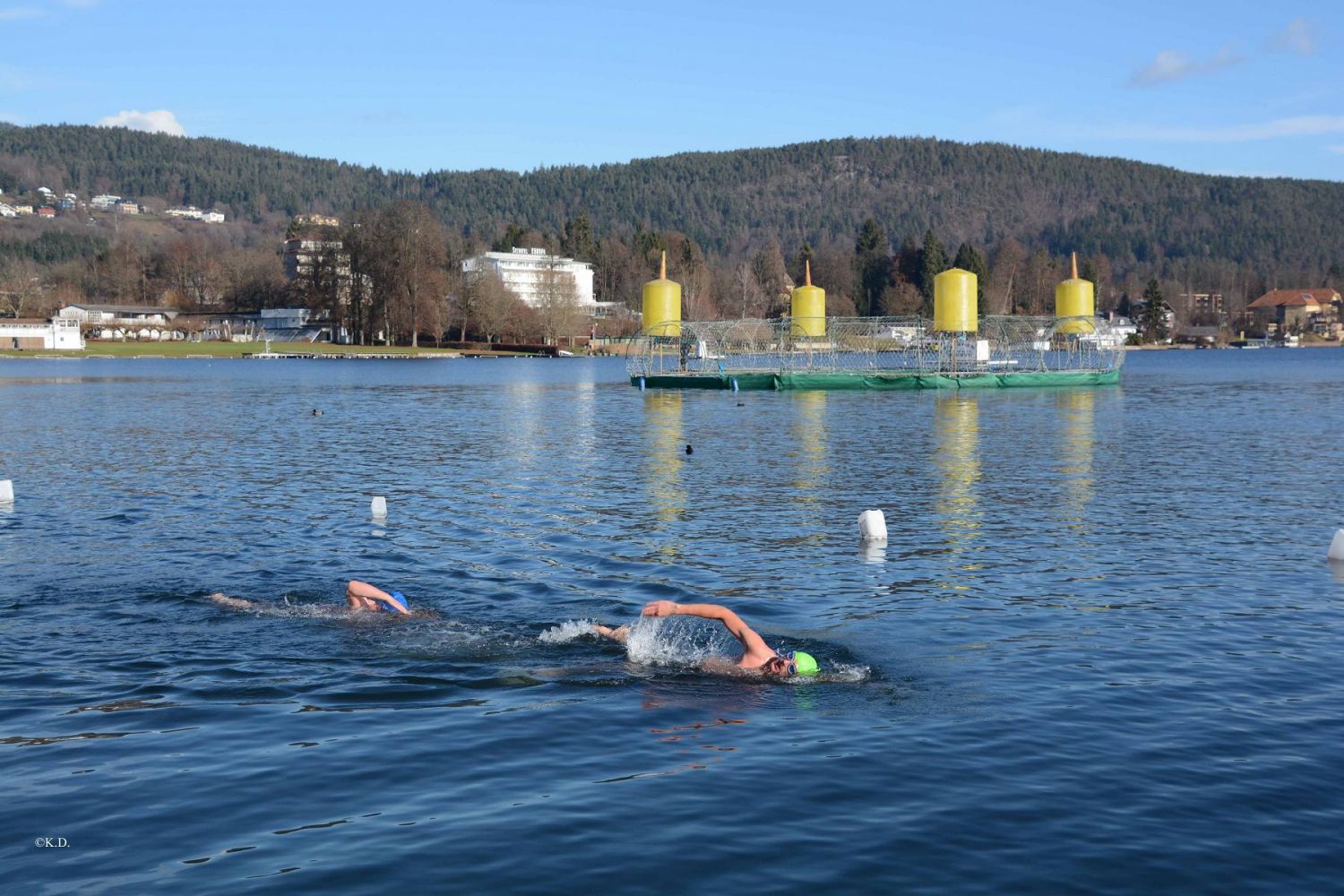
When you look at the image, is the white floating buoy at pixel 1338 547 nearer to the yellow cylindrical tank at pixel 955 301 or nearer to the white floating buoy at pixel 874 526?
the white floating buoy at pixel 874 526

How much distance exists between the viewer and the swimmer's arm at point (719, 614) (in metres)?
13.2

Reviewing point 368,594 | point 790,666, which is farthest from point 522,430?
point 790,666

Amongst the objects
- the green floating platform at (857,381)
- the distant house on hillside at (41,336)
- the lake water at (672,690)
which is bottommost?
the lake water at (672,690)

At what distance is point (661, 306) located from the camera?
74938mm

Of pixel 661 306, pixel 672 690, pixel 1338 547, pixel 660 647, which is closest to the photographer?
pixel 672 690

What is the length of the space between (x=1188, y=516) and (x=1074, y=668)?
13.1m

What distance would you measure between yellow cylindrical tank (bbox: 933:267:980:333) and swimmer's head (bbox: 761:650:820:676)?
58934mm

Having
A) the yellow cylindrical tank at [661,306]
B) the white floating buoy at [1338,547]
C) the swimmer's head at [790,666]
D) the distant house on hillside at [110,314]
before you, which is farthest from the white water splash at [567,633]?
the distant house on hillside at [110,314]

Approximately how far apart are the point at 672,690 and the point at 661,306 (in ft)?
204

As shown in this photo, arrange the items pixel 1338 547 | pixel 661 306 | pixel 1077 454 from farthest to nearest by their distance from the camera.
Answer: pixel 661 306, pixel 1077 454, pixel 1338 547

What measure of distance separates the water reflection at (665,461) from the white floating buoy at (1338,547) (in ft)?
35.4

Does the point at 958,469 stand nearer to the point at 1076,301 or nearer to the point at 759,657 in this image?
the point at 759,657

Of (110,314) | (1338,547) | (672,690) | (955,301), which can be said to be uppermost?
(110,314)

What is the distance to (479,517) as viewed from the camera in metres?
26.6
